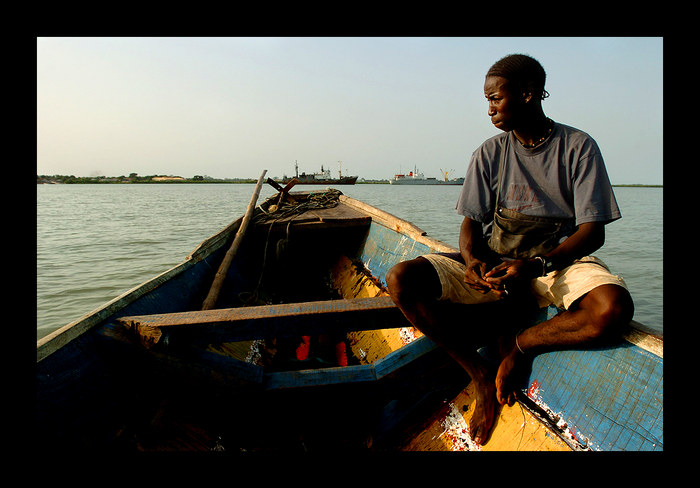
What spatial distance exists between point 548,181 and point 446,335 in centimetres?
88

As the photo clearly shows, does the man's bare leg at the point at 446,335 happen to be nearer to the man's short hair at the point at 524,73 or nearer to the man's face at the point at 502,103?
the man's face at the point at 502,103

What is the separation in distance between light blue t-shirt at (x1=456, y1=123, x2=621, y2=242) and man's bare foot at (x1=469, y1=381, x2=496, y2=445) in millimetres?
799

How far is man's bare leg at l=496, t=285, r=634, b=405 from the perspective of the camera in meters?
1.36

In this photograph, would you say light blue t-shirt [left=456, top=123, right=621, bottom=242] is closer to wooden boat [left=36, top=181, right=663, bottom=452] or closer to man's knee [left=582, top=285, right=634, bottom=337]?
man's knee [left=582, top=285, right=634, bottom=337]

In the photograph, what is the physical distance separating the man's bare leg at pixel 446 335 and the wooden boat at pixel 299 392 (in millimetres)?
63

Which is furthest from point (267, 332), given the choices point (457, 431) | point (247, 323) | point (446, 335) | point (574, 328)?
point (574, 328)

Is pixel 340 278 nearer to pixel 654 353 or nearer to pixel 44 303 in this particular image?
pixel 654 353

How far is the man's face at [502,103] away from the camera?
174 cm

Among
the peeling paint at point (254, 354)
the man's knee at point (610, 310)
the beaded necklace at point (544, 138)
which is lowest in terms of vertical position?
the peeling paint at point (254, 354)

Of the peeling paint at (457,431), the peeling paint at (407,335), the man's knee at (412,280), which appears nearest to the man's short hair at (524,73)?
the man's knee at (412,280)

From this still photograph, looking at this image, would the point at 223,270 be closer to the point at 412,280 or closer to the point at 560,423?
the point at 412,280

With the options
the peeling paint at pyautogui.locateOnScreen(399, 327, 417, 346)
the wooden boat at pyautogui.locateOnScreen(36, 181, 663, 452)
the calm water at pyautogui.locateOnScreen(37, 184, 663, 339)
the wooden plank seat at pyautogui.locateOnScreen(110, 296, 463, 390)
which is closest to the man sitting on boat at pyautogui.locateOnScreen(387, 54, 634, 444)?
the wooden boat at pyautogui.locateOnScreen(36, 181, 663, 452)

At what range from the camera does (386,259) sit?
12.3 ft
